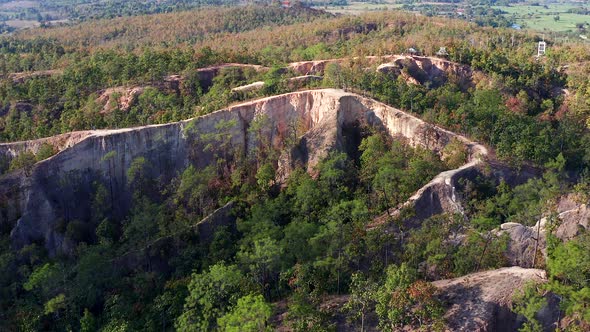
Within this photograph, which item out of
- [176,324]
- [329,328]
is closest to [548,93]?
[329,328]

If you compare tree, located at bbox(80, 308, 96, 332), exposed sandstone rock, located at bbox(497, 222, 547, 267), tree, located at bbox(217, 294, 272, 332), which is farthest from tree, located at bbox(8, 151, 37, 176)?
exposed sandstone rock, located at bbox(497, 222, 547, 267)

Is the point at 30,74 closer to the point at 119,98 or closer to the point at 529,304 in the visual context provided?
the point at 119,98

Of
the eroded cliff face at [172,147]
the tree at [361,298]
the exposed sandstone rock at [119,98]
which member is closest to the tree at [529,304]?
the tree at [361,298]

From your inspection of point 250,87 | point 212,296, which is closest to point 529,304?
point 212,296

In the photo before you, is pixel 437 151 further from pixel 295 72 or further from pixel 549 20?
pixel 549 20

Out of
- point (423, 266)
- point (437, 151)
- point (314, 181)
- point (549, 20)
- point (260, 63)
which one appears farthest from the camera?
point (549, 20)
